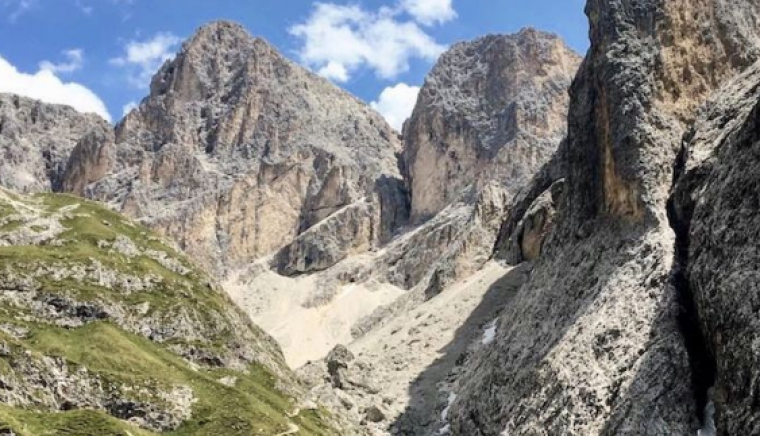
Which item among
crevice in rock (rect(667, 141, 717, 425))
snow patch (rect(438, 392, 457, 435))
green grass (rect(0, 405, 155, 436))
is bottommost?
snow patch (rect(438, 392, 457, 435))

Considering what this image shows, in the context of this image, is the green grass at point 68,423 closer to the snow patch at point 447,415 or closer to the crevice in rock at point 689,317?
the snow patch at point 447,415

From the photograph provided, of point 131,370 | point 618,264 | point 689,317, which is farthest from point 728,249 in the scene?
point 131,370

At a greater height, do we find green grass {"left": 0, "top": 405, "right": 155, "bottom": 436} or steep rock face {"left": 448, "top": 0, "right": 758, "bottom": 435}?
steep rock face {"left": 448, "top": 0, "right": 758, "bottom": 435}

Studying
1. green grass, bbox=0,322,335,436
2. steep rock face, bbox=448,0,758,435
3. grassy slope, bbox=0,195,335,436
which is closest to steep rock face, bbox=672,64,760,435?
steep rock face, bbox=448,0,758,435

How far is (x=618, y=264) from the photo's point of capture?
74.6 meters

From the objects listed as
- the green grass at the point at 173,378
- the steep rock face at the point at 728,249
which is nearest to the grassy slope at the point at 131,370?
the green grass at the point at 173,378

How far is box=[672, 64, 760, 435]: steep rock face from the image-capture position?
5009 centimetres

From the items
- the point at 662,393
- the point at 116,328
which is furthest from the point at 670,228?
the point at 116,328

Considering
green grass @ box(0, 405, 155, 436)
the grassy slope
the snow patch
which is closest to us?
green grass @ box(0, 405, 155, 436)

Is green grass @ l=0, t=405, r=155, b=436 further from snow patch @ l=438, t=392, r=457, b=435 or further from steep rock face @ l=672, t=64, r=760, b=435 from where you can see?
steep rock face @ l=672, t=64, r=760, b=435

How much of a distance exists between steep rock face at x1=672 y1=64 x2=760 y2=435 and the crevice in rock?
181mm

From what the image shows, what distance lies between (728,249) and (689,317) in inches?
341

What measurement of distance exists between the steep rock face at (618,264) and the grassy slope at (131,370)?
2296cm

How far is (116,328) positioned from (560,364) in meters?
52.3
